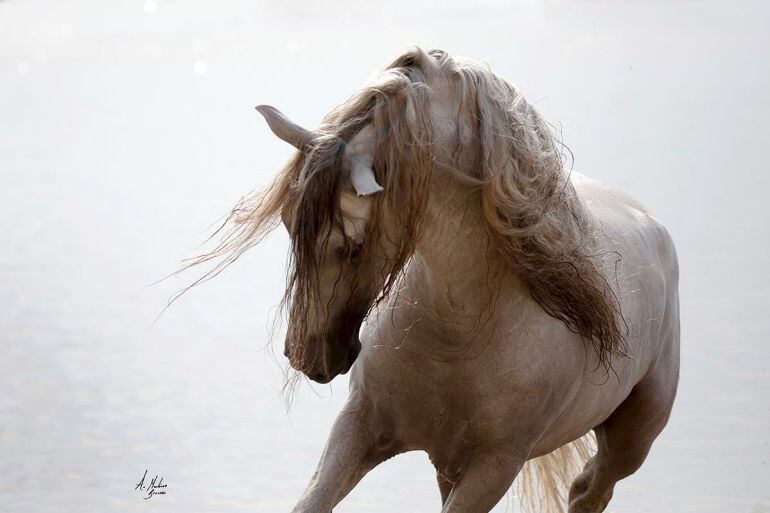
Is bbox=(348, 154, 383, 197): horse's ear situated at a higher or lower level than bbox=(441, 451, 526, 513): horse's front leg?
higher

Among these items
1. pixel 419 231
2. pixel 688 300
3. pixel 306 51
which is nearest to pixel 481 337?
pixel 419 231

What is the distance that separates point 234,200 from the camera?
8648 millimetres

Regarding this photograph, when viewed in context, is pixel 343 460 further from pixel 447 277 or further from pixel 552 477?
pixel 552 477

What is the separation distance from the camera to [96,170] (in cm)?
1037

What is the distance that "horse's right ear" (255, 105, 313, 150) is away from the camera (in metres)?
2.01

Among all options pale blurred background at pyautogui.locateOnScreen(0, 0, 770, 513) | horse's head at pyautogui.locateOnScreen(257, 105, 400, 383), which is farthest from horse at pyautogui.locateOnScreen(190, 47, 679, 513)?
pale blurred background at pyautogui.locateOnScreen(0, 0, 770, 513)

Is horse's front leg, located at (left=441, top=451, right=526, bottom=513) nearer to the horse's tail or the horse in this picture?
the horse

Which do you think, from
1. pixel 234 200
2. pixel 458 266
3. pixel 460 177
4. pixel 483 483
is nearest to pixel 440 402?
pixel 483 483

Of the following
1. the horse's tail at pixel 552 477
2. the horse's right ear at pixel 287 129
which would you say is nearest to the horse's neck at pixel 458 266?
the horse's right ear at pixel 287 129

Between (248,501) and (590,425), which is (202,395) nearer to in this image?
(248,501)

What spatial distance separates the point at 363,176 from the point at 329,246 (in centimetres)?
13

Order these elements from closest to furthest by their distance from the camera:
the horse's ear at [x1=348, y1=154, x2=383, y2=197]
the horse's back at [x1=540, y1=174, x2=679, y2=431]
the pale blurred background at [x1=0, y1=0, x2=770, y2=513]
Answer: the horse's ear at [x1=348, y1=154, x2=383, y2=197] < the horse's back at [x1=540, y1=174, x2=679, y2=431] < the pale blurred background at [x1=0, y1=0, x2=770, y2=513]

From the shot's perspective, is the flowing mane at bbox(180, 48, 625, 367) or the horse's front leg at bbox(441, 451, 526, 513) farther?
the horse's front leg at bbox(441, 451, 526, 513)

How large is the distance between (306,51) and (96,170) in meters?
2.52
